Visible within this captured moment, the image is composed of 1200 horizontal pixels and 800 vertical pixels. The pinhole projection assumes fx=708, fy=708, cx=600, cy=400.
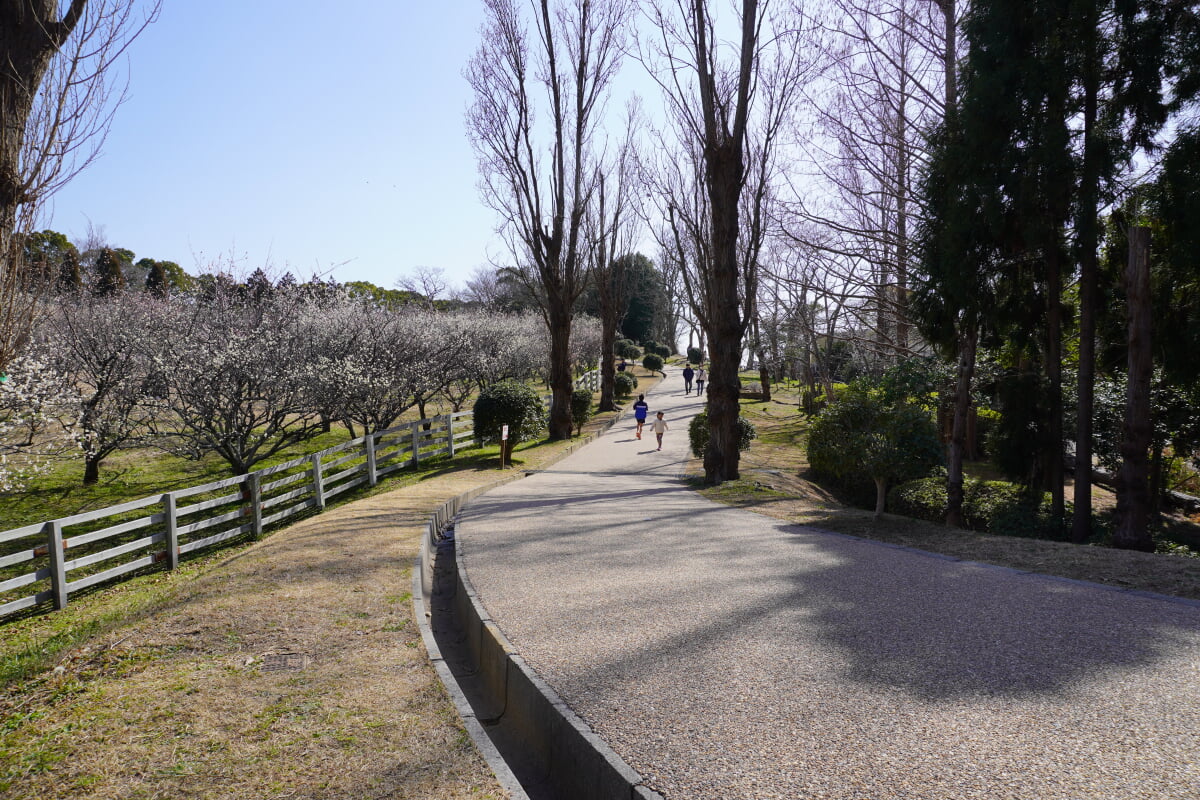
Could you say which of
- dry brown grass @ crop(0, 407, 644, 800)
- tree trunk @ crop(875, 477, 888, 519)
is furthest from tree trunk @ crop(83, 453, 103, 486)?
tree trunk @ crop(875, 477, 888, 519)

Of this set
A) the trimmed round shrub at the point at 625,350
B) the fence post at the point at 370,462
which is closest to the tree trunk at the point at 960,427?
the fence post at the point at 370,462

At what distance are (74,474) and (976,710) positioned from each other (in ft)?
60.1

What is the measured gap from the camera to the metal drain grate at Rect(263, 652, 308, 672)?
183 inches

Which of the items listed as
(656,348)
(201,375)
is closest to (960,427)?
(201,375)

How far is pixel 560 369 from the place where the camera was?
70.6 ft

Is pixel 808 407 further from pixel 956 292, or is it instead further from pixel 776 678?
pixel 776 678

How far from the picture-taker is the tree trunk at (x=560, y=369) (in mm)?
21047

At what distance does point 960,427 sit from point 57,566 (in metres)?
11.3

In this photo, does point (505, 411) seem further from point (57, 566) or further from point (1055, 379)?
point (1055, 379)

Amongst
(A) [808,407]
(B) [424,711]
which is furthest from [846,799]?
(A) [808,407]

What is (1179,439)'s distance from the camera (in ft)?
36.9

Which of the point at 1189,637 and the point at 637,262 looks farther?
the point at 637,262

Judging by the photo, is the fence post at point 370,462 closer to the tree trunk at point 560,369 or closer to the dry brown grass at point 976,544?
the dry brown grass at point 976,544

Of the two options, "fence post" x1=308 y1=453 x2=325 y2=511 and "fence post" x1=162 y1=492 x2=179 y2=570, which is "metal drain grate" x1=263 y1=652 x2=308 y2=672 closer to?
"fence post" x1=162 y1=492 x2=179 y2=570
